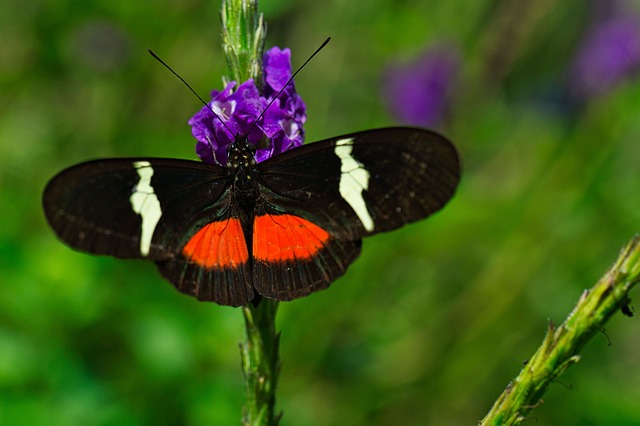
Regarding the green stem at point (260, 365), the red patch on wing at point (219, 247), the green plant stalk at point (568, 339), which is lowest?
the green plant stalk at point (568, 339)

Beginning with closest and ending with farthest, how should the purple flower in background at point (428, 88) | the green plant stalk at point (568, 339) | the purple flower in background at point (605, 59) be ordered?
the green plant stalk at point (568, 339) → the purple flower in background at point (428, 88) → the purple flower in background at point (605, 59)

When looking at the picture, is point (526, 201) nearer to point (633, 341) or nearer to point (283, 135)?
point (633, 341)

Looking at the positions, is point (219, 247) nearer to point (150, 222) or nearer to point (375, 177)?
point (150, 222)

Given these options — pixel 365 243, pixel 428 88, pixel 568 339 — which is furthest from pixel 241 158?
pixel 428 88

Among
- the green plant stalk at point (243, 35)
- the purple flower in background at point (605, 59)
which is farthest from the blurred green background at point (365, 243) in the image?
the green plant stalk at point (243, 35)

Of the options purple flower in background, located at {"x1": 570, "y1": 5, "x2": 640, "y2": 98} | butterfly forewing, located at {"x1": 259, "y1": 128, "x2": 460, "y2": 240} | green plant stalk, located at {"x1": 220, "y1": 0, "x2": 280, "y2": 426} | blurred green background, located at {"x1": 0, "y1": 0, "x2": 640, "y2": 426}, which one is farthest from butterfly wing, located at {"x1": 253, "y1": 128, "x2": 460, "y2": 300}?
purple flower in background, located at {"x1": 570, "y1": 5, "x2": 640, "y2": 98}

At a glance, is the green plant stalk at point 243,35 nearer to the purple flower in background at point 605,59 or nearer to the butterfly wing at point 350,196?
the butterfly wing at point 350,196

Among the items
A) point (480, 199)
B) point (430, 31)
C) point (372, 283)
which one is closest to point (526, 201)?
point (480, 199)
